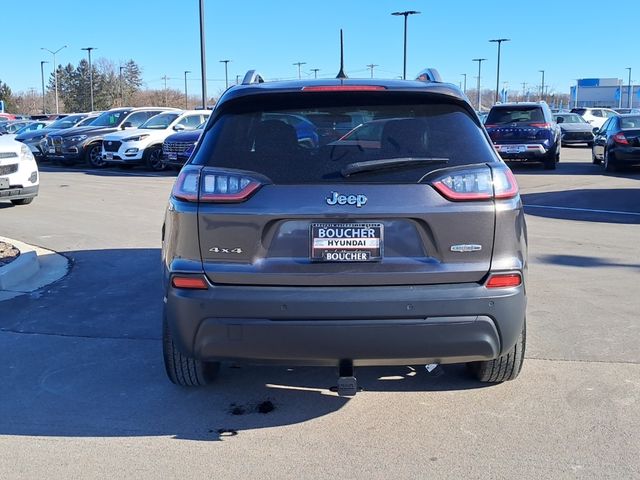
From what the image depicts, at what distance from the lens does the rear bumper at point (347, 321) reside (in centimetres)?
346

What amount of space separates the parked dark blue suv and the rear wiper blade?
15684 millimetres

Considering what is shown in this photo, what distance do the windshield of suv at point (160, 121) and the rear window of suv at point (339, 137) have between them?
706 inches

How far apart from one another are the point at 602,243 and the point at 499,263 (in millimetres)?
6122

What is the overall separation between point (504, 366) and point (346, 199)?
5.07 feet

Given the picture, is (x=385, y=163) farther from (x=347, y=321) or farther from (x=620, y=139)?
(x=620, y=139)

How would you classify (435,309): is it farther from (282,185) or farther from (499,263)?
(282,185)

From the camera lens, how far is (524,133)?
61.7ft

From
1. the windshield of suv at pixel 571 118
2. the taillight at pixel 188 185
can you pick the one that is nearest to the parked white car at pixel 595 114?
the windshield of suv at pixel 571 118

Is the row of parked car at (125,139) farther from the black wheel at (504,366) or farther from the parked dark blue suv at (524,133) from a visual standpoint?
the black wheel at (504,366)

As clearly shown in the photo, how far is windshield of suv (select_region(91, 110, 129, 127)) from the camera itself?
903 inches

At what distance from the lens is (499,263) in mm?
3574

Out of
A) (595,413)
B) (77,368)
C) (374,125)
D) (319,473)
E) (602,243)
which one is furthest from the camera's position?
(602,243)

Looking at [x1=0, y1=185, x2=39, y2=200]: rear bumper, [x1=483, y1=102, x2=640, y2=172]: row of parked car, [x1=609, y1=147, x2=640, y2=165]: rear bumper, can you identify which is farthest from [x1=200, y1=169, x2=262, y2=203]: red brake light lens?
[x1=483, y1=102, x2=640, y2=172]: row of parked car

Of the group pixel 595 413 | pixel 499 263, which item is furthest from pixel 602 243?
pixel 499 263
